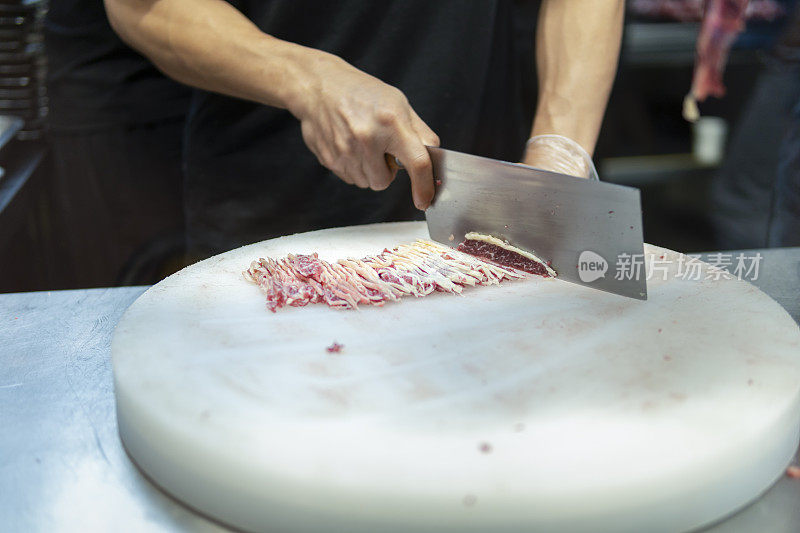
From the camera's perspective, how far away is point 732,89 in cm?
484

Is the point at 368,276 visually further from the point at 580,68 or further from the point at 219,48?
the point at 580,68

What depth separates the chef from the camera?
1.71 metres

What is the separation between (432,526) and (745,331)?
0.67m

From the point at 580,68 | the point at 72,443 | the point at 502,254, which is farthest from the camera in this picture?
the point at 580,68

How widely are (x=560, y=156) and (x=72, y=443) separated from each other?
1.31 m

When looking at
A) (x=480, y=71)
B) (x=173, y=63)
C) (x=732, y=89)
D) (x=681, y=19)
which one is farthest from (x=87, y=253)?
(x=732, y=89)

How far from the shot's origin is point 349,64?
5.82 feet

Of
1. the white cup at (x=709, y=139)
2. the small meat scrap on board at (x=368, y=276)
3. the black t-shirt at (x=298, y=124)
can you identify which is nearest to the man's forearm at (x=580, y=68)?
the black t-shirt at (x=298, y=124)

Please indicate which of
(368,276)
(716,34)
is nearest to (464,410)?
(368,276)

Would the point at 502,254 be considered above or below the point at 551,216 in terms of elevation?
below

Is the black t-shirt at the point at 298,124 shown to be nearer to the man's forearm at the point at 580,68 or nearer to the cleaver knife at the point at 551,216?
the man's forearm at the point at 580,68

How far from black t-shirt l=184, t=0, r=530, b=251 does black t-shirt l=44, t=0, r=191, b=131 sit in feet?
1.91

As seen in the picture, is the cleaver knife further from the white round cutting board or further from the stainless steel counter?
the stainless steel counter

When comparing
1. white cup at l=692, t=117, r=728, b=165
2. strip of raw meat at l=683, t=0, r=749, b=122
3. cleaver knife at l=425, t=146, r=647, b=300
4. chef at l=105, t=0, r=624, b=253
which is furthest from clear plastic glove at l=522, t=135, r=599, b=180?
white cup at l=692, t=117, r=728, b=165
